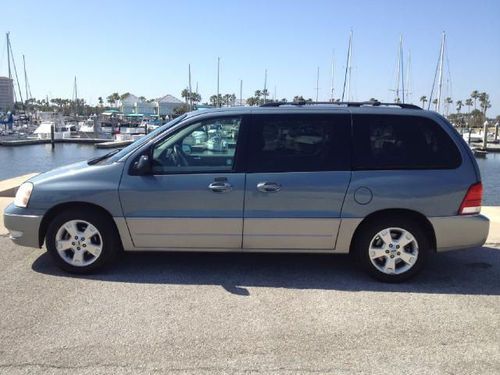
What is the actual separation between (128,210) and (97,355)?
1779 mm

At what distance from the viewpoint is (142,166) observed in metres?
4.91

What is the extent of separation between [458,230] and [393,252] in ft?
2.19

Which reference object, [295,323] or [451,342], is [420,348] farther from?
[295,323]

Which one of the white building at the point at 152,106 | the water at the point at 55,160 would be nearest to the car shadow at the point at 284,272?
the water at the point at 55,160

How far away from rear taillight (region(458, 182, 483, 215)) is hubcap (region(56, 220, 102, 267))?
3628 mm

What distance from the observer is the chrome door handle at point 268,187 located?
4.89 metres

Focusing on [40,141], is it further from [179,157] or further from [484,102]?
[484,102]

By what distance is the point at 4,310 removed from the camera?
13.9ft

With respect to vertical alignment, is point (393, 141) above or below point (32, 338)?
above

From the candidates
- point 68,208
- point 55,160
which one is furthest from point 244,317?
point 55,160

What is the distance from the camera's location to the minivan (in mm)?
4910

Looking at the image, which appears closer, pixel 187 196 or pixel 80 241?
pixel 187 196

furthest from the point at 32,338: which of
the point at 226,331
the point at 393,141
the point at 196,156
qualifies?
the point at 393,141

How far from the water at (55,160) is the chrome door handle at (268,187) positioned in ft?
60.8
